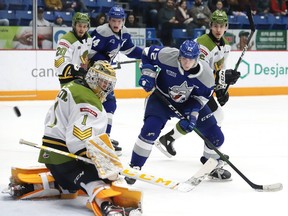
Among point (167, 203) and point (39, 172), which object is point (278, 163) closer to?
point (167, 203)

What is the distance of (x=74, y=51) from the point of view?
19.3 feet

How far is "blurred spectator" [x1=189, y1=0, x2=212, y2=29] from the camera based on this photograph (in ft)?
35.4

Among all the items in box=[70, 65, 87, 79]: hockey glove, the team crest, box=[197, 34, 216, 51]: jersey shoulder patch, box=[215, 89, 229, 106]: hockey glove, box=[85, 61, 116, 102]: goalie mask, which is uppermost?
box=[85, 61, 116, 102]: goalie mask

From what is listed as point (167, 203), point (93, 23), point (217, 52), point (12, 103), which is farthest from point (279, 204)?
point (93, 23)

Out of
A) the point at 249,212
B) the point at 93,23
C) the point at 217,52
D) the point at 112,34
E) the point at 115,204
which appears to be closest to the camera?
the point at 115,204

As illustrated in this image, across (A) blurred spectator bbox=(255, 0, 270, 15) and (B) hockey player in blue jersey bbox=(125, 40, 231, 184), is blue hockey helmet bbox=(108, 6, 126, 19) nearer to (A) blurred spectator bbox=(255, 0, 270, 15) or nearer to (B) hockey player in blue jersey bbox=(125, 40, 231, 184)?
(B) hockey player in blue jersey bbox=(125, 40, 231, 184)

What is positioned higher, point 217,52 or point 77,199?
point 217,52

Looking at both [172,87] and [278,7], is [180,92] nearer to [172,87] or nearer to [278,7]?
[172,87]

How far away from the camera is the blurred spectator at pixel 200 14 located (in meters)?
10.8

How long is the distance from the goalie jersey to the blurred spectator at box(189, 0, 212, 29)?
7.05 m

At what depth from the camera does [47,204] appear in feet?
12.9

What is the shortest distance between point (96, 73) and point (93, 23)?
6.19 metres

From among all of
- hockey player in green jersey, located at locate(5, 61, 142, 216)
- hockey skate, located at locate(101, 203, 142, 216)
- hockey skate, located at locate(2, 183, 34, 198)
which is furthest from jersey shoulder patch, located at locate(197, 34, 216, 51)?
hockey skate, located at locate(101, 203, 142, 216)

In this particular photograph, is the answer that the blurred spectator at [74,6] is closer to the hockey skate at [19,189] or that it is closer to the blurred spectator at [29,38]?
the blurred spectator at [29,38]
